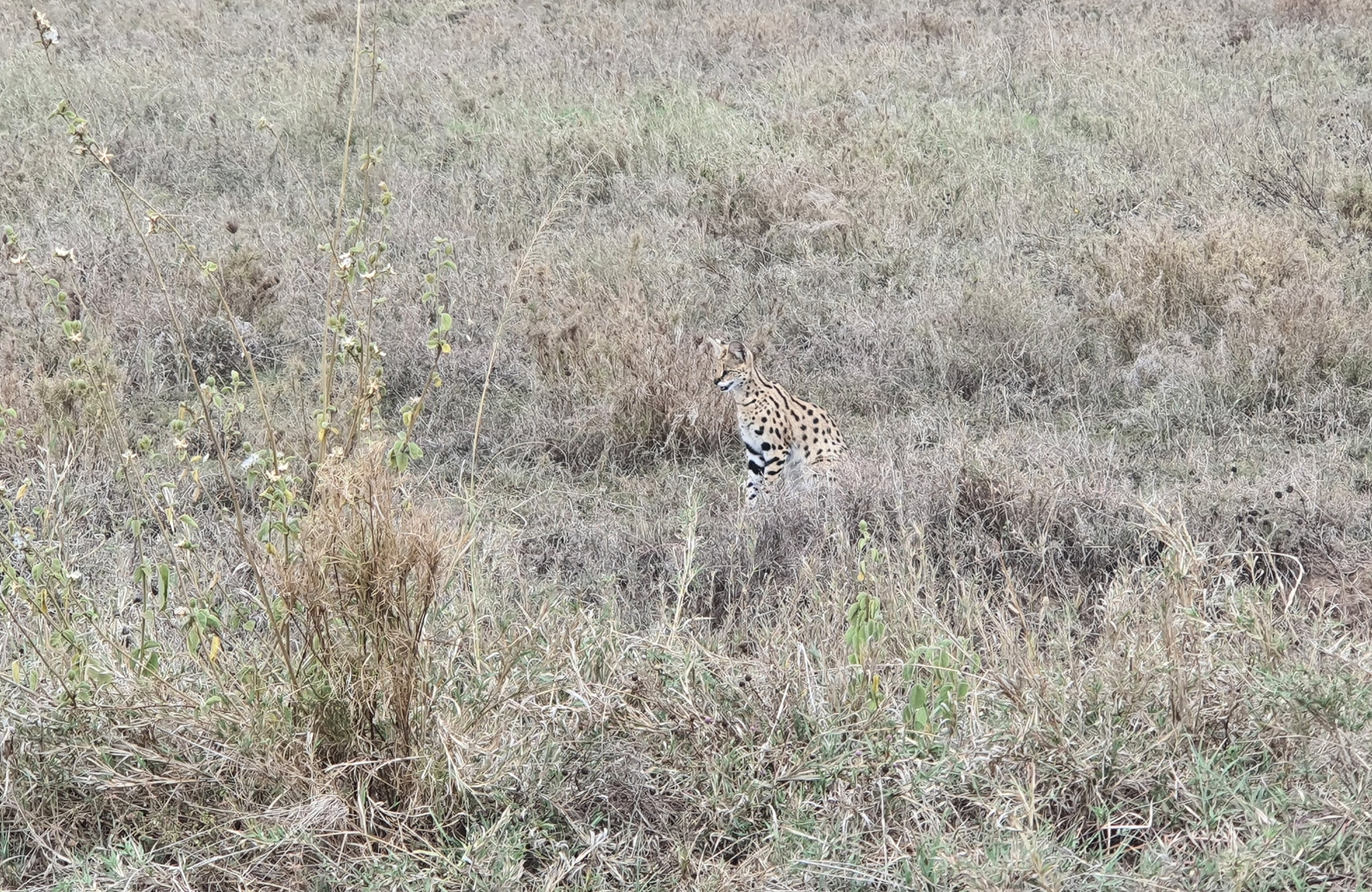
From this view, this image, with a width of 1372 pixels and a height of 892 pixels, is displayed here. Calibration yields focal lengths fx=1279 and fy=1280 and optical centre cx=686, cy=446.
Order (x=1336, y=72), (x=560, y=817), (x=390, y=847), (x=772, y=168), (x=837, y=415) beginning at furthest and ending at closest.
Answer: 1. (x=1336, y=72)
2. (x=772, y=168)
3. (x=837, y=415)
4. (x=560, y=817)
5. (x=390, y=847)

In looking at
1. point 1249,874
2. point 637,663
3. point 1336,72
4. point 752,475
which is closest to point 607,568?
point 752,475

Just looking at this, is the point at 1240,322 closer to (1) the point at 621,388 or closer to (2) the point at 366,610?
(1) the point at 621,388

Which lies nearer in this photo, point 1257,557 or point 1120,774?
point 1120,774

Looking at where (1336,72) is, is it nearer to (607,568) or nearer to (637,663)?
(607,568)

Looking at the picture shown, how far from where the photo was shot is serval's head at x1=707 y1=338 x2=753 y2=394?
5.77 m

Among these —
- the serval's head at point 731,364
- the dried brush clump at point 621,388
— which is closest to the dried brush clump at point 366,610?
the dried brush clump at point 621,388

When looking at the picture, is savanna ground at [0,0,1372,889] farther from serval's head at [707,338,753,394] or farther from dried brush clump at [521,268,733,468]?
serval's head at [707,338,753,394]

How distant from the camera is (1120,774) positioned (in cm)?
266

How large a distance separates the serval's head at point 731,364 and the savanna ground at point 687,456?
0.65 feet

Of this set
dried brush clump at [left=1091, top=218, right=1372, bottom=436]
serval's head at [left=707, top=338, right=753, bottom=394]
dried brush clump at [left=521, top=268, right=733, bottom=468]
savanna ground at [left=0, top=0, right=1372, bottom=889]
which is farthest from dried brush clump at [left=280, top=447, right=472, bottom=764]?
dried brush clump at [left=1091, top=218, right=1372, bottom=436]

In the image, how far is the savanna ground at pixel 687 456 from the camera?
2.59 meters

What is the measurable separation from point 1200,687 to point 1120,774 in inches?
11.3

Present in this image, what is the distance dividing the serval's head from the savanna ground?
199 mm

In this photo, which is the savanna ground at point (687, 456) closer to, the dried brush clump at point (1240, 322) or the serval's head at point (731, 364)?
the dried brush clump at point (1240, 322)
